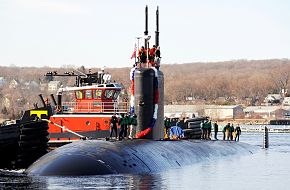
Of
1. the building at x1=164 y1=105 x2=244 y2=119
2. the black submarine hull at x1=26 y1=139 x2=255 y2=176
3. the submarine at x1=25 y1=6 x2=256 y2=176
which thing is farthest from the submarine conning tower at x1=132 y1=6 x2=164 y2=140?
the building at x1=164 y1=105 x2=244 y2=119

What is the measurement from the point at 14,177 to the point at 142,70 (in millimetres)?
8103

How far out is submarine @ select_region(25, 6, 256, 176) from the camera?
26105mm

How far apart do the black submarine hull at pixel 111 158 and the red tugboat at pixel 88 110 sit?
32.3 ft

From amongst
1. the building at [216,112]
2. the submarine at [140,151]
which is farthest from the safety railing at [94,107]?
the building at [216,112]

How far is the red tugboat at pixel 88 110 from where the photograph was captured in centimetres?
4362

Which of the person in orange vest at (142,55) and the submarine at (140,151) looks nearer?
the submarine at (140,151)

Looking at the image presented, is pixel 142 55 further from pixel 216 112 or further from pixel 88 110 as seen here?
pixel 216 112

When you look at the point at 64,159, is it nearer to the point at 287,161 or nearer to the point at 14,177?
the point at 14,177

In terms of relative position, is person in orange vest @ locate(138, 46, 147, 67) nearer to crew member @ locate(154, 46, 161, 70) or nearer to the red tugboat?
crew member @ locate(154, 46, 161, 70)

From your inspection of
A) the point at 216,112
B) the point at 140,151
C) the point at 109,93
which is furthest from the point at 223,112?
the point at 140,151

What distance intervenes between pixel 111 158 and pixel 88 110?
19.0m

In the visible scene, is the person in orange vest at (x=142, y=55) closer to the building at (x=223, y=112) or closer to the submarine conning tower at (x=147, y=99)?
the submarine conning tower at (x=147, y=99)

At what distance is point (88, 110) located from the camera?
45812mm

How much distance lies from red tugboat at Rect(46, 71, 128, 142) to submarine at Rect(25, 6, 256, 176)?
6.56 metres
